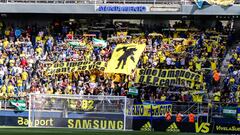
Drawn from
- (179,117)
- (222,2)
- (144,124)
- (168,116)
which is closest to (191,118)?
(179,117)

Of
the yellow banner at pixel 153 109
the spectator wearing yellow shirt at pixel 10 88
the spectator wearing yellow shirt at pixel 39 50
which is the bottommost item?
the yellow banner at pixel 153 109

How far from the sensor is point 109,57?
26.2 m

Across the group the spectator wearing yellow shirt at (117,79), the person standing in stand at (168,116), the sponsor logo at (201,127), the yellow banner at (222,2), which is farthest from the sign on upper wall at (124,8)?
the sponsor logo at (201,127)

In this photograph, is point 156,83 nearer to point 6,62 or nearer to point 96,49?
point 96,49

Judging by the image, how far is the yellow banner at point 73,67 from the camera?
25.5 meters

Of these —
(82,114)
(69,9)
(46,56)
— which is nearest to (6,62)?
(46,56)

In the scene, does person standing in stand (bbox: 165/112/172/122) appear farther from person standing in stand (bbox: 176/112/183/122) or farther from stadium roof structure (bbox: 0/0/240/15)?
stadium roof structure (bbox: 0/0/240/15)

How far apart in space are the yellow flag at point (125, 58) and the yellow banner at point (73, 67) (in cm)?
66

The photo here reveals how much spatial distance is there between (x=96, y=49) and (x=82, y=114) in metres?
7.59

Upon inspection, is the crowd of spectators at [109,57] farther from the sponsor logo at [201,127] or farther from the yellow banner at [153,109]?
the sponsor logo at [201,127]

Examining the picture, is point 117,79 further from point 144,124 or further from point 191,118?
point 191,118

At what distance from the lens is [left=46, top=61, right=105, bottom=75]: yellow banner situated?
83.8 ft

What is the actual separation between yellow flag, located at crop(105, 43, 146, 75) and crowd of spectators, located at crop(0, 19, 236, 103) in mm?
547

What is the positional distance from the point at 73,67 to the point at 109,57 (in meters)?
1.86
